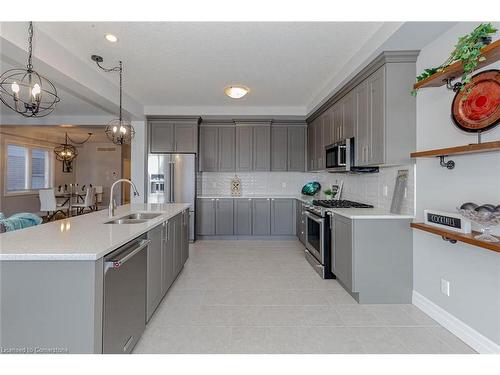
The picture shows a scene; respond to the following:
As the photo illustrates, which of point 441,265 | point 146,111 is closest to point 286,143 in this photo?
point 146,111

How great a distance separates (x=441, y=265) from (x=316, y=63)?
2.60 metres

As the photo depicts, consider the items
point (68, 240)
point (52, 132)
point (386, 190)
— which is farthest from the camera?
point (52, 132)

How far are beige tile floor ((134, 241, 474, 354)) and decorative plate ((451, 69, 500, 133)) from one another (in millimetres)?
1609

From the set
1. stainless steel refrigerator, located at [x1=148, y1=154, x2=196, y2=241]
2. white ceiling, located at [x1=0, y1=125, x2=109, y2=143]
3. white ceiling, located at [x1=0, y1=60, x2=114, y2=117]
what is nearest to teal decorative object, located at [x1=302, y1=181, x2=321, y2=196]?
stainless steel refrigerator, located at [x1=148, y1=154, x2=196, y2=241]

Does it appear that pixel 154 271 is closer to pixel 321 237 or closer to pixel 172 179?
pixel 321 237

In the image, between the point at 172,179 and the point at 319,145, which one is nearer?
the point at 319,145

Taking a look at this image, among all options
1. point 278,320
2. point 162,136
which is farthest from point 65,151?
point 278,320

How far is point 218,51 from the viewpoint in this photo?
306 centimetres

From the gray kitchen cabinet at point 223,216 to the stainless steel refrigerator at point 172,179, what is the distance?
0.50 meters

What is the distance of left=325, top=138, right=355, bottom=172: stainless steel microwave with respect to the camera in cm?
333

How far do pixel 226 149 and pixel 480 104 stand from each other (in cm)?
430

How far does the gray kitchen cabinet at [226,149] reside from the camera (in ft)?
18.5

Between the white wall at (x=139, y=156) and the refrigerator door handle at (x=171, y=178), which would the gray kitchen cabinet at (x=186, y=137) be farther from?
the white wall at (x=139, y=156)

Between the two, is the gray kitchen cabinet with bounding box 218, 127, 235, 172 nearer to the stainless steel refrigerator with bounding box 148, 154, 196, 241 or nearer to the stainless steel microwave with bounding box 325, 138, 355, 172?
the stainless steel refrigerator with bounding box 148, 154, 196, 241
